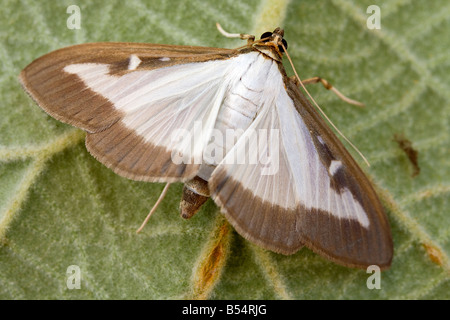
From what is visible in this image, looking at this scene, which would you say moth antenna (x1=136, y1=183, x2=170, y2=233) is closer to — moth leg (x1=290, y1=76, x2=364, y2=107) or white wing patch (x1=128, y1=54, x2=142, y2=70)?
white wing patch (x1=128, y1=54, x2=142, y2=70)

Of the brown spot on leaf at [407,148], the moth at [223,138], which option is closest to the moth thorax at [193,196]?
the moth at [223,138]

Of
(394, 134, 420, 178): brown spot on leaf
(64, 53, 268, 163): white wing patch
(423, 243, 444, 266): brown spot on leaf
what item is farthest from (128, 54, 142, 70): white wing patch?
(423, 243, 444, 266): brown spot on leaf

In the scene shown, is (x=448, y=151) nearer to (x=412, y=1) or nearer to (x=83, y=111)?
(x=412, y=1)

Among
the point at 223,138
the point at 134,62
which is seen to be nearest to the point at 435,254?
the point at 223,138

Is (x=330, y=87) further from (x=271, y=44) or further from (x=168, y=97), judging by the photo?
(x=168, y=97)

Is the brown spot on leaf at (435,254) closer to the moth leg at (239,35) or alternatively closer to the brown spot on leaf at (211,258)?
the brown spot on leaf at (211,258)
